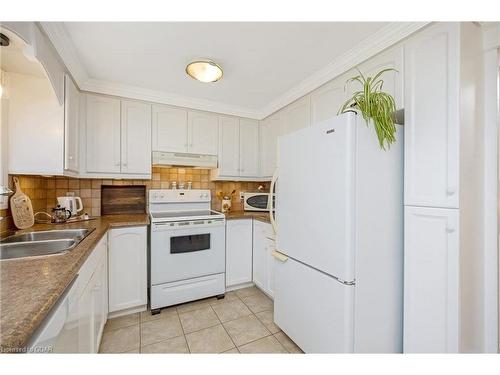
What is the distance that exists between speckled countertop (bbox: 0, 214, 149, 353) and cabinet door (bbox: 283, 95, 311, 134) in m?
2.05

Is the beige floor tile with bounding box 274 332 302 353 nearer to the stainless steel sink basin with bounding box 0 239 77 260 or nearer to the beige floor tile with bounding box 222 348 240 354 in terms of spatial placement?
the beige floor tile with bounding box 222 348 240 354

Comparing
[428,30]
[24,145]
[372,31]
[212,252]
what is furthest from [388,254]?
[24,145]

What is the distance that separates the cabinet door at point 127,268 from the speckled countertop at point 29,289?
2.60 feet

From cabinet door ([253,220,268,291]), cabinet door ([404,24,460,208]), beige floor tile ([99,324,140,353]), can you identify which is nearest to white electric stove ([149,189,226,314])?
beige floor tile ([99,324,140,353])

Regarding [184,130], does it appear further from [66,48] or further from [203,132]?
[66,48]

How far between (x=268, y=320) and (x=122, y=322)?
132 cm

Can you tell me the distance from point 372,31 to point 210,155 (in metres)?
1.95

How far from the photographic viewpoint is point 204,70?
1807 millimetres

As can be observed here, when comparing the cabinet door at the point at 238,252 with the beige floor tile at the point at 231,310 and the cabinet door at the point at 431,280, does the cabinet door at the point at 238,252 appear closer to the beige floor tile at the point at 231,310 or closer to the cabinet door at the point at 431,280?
the beige floor tile at the point at 231,310

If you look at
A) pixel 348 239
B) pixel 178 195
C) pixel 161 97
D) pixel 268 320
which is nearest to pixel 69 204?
pixel 178 195

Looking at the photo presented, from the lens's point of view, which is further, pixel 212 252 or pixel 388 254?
pixel 212 252

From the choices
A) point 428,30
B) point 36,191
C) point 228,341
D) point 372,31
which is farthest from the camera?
point 36,191

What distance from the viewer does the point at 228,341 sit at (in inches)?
67.4
